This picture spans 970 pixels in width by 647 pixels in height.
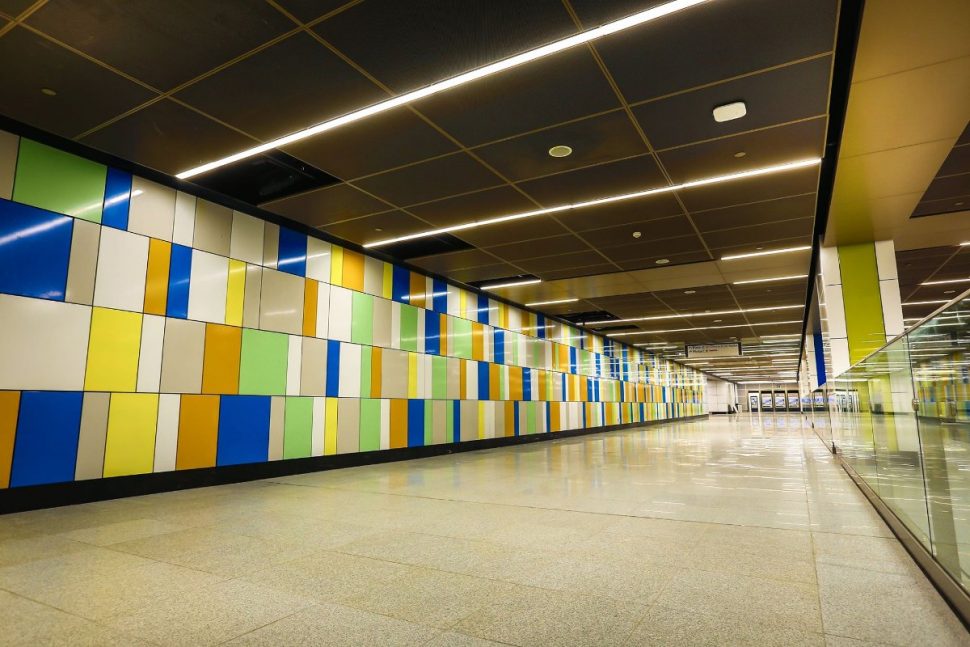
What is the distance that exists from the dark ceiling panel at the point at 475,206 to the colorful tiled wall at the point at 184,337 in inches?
111

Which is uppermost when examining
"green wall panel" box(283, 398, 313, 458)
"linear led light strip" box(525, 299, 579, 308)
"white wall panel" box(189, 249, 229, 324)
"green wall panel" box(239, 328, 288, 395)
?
"linear led light strip" box(525, 299, 579, 308)

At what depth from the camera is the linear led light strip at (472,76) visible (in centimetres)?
499

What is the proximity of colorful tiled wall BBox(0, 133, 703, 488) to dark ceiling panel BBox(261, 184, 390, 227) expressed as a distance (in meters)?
0.61

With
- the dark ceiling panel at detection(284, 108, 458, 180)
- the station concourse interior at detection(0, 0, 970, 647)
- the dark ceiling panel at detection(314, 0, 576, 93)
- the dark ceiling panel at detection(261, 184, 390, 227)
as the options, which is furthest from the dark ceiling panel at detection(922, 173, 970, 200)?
the dark ceiling panel at detection(261, 184, 390, 227)

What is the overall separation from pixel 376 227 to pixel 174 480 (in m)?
5.68

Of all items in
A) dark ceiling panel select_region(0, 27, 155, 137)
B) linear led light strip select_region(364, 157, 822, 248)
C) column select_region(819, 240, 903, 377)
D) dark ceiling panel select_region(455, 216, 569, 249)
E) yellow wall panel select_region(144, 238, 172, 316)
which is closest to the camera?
dark ceiling panel select_region(0, 27, 155, 137)

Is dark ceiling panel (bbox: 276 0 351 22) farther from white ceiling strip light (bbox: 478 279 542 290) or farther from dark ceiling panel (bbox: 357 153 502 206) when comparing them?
white ceiling strip light (bbox: 478 279 542 290)

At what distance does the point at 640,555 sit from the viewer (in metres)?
4.62

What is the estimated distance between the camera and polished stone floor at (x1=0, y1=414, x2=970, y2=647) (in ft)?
10.2

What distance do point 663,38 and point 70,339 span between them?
8166 mm

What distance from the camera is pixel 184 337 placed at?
8641 mm

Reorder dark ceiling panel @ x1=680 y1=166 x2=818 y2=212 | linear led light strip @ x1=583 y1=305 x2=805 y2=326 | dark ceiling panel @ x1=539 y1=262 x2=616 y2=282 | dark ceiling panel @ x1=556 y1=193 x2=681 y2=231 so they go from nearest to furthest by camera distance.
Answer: dark ceiling panel @ x1=680 y1=166 x2=818 y2=212
dark ceiling panel @ x1=556 y1=193 x2=681 y2=231
dark ceiling panel @ x1=539 y1=262 x2=616 y2=282
linear led light strip @ x1=583 y1=305 x2=805 y2=326

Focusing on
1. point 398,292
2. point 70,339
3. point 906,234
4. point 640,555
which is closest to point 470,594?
point 640,555

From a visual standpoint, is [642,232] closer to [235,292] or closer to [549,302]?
[549,302]
